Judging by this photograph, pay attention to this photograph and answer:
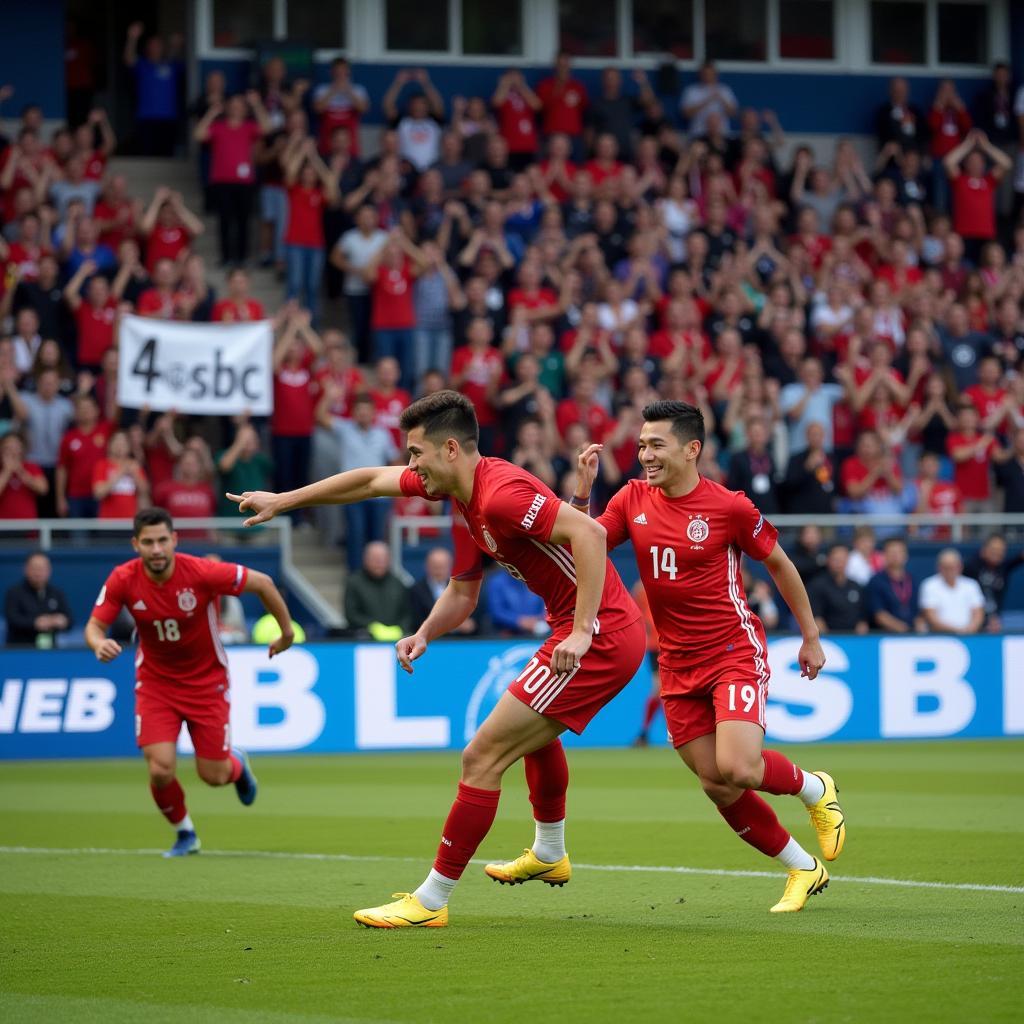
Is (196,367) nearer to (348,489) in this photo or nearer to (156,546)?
(156,546)

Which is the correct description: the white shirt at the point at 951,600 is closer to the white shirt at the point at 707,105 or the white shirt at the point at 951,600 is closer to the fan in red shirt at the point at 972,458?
the fan in red shirt at the point at 972,458

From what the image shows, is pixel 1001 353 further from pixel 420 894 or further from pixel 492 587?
pixel 420 894

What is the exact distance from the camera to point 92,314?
20.4 meters

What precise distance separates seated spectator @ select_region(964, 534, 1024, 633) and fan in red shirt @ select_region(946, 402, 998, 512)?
111 cm

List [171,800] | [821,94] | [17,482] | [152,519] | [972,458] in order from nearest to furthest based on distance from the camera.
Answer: [171,800] < [152,519] < [17,482] < [972,458] < [821,94]

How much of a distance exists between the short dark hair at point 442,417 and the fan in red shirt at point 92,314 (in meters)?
13.4

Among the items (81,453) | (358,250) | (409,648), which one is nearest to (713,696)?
(409,648)

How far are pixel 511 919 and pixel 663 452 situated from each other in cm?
212

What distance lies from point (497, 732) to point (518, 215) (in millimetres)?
16370

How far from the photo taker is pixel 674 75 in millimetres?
28047

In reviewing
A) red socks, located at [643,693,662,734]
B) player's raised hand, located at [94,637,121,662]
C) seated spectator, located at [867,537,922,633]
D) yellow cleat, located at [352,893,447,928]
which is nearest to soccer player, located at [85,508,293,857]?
player's raised hand, located at [94,637,121,662]

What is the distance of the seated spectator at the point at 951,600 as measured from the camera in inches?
805

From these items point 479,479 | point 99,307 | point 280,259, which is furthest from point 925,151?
point 479,479

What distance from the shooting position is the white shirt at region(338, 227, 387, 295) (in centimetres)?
2203
